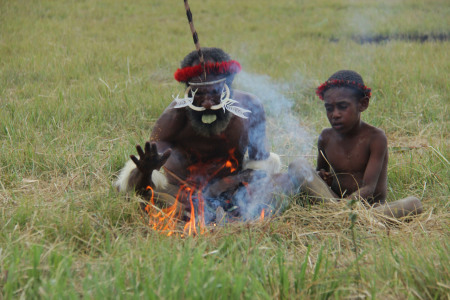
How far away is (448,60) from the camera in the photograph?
7.79 metres

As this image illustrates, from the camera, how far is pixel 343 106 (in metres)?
3.52

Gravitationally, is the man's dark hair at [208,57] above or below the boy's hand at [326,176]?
above

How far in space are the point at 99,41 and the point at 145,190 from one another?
21.1 ft

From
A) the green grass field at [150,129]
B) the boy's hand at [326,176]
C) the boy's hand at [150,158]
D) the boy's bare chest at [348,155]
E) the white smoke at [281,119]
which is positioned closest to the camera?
the green grass field at [150,129]

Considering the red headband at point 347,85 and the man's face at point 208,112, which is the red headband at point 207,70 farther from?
the red headband at point 347,85

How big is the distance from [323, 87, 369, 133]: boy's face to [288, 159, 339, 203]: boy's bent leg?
0.38m

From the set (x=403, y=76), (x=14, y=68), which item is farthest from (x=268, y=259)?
(x=14, y=68)

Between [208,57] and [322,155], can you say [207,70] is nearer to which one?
[208,57]

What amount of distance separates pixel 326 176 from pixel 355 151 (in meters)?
0.32

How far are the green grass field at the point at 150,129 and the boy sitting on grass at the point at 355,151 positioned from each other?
0.19m

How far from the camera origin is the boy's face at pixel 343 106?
11.5 feet

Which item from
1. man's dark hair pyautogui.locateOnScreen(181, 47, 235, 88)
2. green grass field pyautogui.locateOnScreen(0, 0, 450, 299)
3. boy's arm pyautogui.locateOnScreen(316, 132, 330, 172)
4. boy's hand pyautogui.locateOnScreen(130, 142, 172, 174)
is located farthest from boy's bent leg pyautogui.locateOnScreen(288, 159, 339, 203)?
boy's hand pyautogui.locateOnScreen(130, 142, 172, 174)

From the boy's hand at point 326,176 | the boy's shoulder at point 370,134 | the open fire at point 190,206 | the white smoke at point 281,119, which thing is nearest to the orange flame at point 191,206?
the open fire at point 190,206

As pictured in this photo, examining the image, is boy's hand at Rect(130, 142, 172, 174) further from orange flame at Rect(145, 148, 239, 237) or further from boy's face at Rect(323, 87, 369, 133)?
boy's face at Rect(323, 87, 369, 133)
